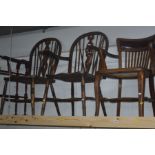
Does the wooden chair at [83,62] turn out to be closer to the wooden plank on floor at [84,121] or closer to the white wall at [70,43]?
the white wall at [70,43]

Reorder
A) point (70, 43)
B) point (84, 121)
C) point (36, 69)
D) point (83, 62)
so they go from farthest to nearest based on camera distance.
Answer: point (70, 43), point (36, 69), point (83, 62), point (84, 121)

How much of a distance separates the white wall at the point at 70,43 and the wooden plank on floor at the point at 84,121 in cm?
86

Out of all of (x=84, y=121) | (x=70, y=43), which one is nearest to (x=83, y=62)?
(x=70, y=43)

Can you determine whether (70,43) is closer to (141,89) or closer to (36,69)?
(36,69)

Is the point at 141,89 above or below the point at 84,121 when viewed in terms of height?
above

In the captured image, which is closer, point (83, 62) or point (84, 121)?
point (84, 121)

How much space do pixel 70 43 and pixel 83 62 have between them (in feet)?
1.42

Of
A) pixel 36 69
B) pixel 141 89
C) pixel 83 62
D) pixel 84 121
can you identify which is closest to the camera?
pixel 84 121

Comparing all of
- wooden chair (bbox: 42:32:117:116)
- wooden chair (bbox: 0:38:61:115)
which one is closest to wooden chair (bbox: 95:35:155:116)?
wooden chair (bbox: 42:32:117:116)

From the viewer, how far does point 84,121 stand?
1.85m
